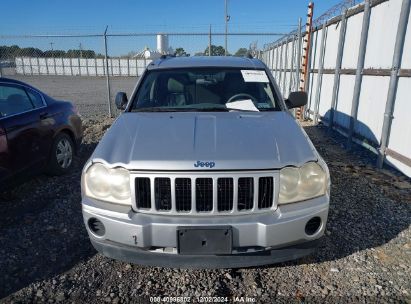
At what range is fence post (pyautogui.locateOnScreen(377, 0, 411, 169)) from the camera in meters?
4.88

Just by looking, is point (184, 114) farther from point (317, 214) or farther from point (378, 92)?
point (378, 92)

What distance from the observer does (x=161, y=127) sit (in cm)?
301

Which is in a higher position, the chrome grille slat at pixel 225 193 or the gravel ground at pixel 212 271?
the chrome grille slat at pixel 225 193

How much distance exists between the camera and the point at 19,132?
420 cm

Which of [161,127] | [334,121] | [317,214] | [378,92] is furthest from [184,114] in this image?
[334,121]

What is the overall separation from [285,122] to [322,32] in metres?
6.93

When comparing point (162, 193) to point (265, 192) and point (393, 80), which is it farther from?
point (393, 80)

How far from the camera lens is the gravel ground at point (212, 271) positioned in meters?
2.64

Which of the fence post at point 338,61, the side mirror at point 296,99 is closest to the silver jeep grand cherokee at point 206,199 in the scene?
the side mirror at point 296,99

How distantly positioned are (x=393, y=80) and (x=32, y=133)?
17.1ft

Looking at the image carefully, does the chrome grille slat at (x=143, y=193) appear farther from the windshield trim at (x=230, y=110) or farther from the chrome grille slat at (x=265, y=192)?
the windshield trim at (x=230, y=110)

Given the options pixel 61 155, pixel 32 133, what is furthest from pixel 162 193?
pixel 61 155

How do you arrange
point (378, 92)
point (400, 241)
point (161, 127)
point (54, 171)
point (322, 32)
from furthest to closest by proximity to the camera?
point (322, 32), point (378, 92), point (54, 171), point (400, 241), point (161, 127)

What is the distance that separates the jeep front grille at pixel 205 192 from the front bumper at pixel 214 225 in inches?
2.4
